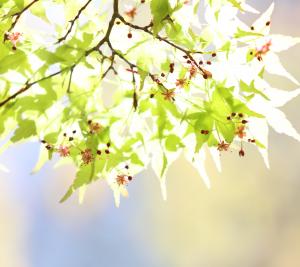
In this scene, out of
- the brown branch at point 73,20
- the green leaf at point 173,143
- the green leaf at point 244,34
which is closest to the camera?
the green leaf at point 244,34

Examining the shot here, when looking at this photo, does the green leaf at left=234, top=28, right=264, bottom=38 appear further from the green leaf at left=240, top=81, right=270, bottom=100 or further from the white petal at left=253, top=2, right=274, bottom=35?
the green leaf at left=240, top=81, right=270, bottom=100

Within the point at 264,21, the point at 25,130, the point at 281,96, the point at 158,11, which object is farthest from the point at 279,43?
the point at 25,130

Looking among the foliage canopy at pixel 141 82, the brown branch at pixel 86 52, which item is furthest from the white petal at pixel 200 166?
the brown branch at pixel 86 52

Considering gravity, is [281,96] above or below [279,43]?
below

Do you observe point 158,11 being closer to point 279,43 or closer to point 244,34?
point 244,34

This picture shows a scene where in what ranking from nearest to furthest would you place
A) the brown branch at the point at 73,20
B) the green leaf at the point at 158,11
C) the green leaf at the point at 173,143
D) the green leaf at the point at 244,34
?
1. the green leaf at the point at 158,11
2. the green leaf at the point at 244,34
3. the brown branch at the point at 73,20
4. the green leaf at the point at 173,143

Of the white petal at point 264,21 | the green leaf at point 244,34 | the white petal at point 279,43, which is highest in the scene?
the white petal at point 264,21

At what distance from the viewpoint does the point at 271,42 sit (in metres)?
2.72

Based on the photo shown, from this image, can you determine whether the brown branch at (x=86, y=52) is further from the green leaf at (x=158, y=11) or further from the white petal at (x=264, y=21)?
the white petal at (x=264, y=21)

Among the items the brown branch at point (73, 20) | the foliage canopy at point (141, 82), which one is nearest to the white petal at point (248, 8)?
the foliage canopy at point (141, 82)

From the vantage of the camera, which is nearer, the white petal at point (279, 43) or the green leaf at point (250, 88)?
the green leaf at point (250, 88)

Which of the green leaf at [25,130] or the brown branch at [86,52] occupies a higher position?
the brown branch at [86,52]

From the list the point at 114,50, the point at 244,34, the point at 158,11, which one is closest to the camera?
the point at 158,11

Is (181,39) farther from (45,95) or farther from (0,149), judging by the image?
(0,149)
